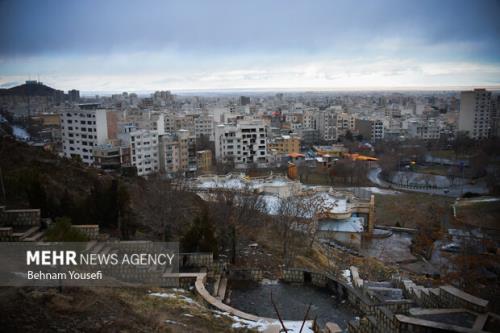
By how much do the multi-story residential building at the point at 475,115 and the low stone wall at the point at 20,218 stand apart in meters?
34.4

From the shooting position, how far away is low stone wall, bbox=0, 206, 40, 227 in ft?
21.0

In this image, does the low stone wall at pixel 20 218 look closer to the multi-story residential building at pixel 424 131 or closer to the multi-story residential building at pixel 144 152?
the multi-story residential building at pixel 144 152

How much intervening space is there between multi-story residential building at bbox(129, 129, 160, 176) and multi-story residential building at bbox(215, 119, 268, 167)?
3.96 m

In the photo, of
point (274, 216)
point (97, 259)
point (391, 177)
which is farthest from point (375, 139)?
point (97, 259)

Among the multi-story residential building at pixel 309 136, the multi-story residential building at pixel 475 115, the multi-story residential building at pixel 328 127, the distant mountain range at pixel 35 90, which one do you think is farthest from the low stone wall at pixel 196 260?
the multi-story residential building at pixel 328 127

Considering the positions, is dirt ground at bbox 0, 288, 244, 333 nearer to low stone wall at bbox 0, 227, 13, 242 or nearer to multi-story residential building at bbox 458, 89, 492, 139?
low stone wall at bbox 0, 227, 13, 242

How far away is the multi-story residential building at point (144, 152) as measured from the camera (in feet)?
71.0

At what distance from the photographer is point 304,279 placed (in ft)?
19.8

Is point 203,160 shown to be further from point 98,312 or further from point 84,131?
point 98,312

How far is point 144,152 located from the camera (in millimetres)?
22219

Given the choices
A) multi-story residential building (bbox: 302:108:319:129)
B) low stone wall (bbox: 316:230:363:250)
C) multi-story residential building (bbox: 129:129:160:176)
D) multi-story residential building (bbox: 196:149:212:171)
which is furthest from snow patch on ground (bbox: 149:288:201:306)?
multi-story residential building (bbox: 302:108:319:129)

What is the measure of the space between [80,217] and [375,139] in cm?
3434

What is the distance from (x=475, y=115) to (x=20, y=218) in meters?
36.8

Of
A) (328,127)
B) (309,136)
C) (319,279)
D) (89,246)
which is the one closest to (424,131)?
(328,127)
